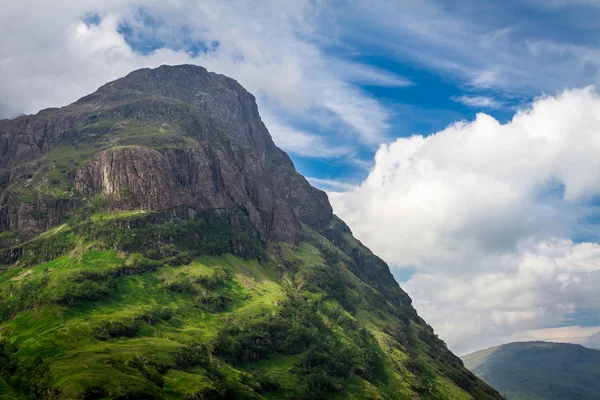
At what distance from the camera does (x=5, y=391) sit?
14150cm

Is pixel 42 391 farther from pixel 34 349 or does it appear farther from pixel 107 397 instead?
pixel 34 349

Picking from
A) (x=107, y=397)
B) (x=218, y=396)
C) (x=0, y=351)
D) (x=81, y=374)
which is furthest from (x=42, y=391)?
(x=218, y=396)

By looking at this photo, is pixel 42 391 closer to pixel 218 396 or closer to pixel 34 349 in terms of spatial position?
pixel 34 349

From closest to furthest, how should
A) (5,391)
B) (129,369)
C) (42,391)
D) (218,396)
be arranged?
(5,391)
(42,391)
(129,369)
(218,396)

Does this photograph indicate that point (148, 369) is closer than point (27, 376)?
No

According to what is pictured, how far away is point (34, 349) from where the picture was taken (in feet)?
639

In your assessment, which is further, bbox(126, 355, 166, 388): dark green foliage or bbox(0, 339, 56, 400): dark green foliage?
bbox(126, 355, 166, 388): dark green foliage

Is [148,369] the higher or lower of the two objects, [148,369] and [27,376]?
the higher

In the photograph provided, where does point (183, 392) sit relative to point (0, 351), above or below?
below

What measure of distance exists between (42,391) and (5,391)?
12908 mm

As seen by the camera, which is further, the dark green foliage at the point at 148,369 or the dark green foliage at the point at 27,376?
the dark green foliage at the point at 148,369

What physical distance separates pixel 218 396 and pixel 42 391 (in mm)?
69874

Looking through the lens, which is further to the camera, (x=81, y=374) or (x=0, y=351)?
(x=0, y=351)

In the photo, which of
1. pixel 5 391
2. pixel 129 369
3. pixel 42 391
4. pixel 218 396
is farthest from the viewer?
pixel 218 396
